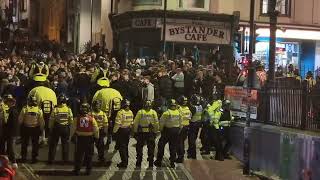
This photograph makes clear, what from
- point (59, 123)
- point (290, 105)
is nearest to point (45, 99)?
point (59, 123)

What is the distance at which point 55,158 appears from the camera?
17016 mm

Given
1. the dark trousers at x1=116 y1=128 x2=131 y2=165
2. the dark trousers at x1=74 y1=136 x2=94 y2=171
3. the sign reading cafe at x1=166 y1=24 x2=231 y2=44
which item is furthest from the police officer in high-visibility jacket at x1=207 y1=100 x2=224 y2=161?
the sign reading cafe at x1=166 y1=24 x2=231 y2=44

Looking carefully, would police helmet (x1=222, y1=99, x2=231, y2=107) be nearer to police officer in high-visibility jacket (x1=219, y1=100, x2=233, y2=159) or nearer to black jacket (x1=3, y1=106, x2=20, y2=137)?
police officer in high-visibility jacket (x1=219, y1=100, x2=233, y2=159)

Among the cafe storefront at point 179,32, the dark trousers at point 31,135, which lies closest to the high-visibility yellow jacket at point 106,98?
the dark trousers at point 31,135

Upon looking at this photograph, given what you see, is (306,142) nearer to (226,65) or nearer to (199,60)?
(226,65)

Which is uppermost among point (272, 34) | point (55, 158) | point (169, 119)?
point (272, 34)

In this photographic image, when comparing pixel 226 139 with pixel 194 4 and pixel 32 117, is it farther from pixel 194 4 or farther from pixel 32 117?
pixel 194 4

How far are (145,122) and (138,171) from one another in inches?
49.8

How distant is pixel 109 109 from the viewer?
56.6 feet

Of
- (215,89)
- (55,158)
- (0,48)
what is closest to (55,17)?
(0,48)

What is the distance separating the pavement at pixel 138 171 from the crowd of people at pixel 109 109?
0.31 metres

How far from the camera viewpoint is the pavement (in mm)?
14977

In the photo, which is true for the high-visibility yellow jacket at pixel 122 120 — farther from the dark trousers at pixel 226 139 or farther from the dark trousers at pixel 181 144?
the dark trousers at pixel 226 139

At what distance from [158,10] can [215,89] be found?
13.4 m
